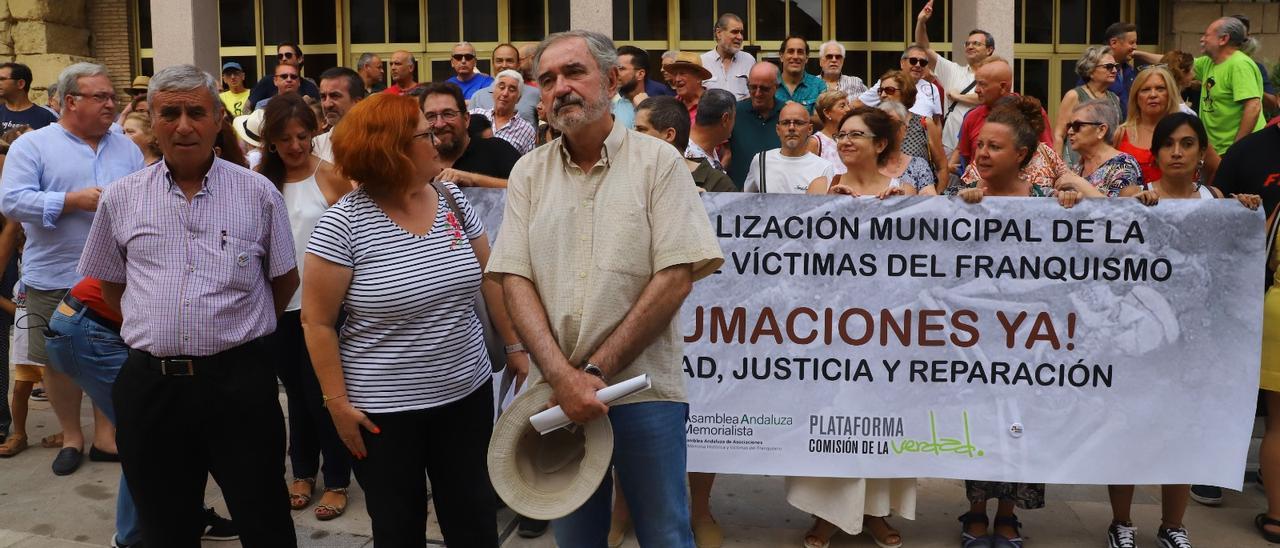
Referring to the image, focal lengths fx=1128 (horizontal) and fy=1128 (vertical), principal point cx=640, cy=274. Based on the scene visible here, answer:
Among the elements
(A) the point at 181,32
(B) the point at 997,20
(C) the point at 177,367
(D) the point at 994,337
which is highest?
(A) the point at 181,32

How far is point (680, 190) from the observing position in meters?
2.94

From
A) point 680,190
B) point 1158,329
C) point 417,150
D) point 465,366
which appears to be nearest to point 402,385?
point 465,366

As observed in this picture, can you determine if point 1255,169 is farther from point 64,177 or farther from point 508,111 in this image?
point 64,177

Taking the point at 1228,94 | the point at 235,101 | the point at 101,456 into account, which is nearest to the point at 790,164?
the point at 101,456

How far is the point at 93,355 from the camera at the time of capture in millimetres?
4469

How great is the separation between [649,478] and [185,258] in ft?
5.27

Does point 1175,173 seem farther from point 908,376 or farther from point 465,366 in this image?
point 465,366

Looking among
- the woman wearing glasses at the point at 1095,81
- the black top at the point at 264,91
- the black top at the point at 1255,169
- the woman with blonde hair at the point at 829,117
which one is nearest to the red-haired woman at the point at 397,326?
the black top at the point at 1255,169

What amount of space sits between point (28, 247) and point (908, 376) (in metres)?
4.10

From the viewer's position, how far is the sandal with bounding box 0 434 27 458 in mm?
6129

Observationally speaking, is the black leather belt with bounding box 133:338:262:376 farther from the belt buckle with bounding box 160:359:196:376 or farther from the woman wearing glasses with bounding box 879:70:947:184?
the woman wearing glasses with bounding box 879:70:947:184

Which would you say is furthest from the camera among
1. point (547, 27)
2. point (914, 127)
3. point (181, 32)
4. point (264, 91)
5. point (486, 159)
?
point (547, 27)

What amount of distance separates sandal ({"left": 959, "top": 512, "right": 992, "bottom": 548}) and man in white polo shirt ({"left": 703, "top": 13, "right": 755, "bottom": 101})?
5656 millimetres

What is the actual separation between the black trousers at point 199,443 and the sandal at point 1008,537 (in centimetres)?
280
